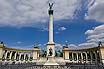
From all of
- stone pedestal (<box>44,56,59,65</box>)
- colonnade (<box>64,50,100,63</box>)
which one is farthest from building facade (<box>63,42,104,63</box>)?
stone pedestal (<box>44,56,59,65</box>)

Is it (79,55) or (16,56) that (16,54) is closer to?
(16,56)

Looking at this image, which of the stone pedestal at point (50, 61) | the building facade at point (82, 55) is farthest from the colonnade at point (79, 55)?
the stone pedestal at point (50, 61)

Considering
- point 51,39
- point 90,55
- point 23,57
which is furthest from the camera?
point 23,57

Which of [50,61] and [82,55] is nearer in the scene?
[50,61]

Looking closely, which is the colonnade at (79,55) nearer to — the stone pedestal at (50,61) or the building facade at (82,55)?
the building facade at (82,55)

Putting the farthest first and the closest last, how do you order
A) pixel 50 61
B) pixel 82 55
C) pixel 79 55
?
pixel 79 55
pixel 82 55
pixel 50 61

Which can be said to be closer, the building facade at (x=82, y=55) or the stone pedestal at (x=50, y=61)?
the stone pedestal at (x=50, y=61)

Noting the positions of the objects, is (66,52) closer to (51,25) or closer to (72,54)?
(72,54)

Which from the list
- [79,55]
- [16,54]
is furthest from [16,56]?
[79,55]

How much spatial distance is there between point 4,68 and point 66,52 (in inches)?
2534

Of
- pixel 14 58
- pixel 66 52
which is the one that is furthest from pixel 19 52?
pixel 66 52

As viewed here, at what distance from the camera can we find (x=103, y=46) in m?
74.8

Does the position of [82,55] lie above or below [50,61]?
above

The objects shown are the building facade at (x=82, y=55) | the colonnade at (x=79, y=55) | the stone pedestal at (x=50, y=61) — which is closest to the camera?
the stone pedestal at (x=50, y=61)
